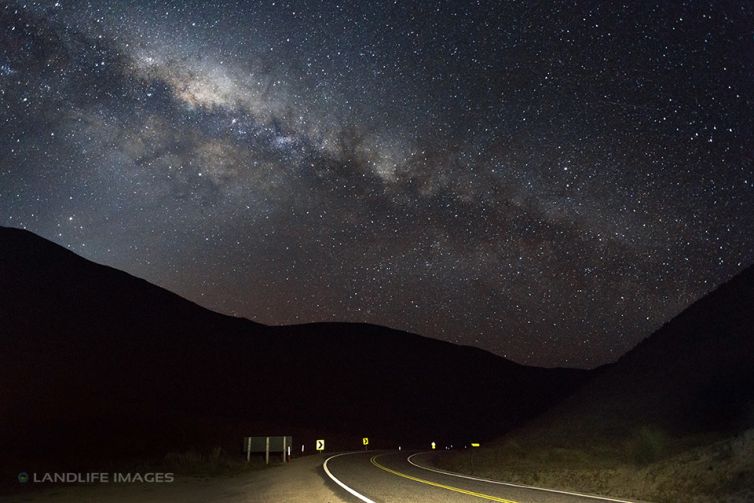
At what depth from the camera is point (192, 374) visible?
3824 inches

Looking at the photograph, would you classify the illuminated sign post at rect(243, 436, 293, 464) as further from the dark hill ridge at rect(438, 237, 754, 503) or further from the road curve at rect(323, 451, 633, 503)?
the road curve at rect(323, 451, 633, 503)

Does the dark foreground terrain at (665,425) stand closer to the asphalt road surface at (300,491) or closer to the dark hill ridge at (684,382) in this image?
the dark hill ridge at (684,382)

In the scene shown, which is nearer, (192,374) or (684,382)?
(684,382)

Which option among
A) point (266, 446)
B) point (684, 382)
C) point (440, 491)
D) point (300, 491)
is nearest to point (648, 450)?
point (440, 491)

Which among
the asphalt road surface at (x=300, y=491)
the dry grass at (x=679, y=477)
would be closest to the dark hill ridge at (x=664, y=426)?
the dry grass at (x=679, y=477)

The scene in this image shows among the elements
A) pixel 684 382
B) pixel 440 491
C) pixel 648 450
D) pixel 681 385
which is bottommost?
pixel 648 450

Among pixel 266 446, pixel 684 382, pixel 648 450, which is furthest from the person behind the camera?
pixel 684 382

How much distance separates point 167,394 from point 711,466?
80592 mm

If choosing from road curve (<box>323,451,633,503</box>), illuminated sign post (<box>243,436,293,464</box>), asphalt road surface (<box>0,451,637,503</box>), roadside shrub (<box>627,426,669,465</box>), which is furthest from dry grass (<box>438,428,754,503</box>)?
illuminated sign post (<box>243,436,293,464</box>)

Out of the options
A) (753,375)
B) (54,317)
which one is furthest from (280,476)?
(54,317)

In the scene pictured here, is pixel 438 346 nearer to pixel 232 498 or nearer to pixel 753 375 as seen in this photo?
pixel 753 375

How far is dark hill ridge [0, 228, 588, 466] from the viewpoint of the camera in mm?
56594

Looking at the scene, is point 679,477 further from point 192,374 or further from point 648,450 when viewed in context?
point 192,374

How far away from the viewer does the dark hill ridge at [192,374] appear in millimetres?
56594
